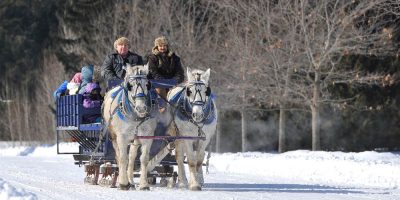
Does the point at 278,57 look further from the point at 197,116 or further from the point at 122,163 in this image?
the point at 197,116

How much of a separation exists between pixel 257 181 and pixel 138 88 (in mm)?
5328

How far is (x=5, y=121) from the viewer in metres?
64.6

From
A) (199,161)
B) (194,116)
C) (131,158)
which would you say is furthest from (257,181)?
(194,116)

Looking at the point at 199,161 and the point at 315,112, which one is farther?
the point at 315,112

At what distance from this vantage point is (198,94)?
16641 mm

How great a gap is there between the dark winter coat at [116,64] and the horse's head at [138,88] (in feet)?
5.81

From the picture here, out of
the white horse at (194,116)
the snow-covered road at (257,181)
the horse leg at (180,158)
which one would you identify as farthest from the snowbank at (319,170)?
the white horse at (194,116)

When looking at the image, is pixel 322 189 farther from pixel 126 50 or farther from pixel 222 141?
pixel 222 141

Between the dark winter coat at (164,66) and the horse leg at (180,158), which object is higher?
the dark winter coat at (164,66)

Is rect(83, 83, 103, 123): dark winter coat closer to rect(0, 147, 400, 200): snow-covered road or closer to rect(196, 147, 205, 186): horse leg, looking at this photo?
rect(0, 147, 400, 200): snow-covered road

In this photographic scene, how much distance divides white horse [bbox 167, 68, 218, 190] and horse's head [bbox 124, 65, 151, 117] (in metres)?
0.66

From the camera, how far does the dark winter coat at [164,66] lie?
18641 mm

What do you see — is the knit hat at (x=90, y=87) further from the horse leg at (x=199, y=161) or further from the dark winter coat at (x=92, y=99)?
the horse leg at (x=199, y=161)

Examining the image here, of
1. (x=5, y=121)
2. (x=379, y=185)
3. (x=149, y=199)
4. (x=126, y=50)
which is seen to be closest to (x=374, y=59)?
(x=379, y=185)
